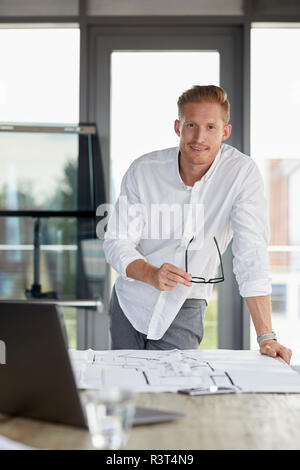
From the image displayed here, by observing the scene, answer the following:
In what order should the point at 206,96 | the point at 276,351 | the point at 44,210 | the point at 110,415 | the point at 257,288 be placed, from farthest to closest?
the point at 44,210, the point at 206,96, the point at 257,288, the point at 276,351, the point at 110,415

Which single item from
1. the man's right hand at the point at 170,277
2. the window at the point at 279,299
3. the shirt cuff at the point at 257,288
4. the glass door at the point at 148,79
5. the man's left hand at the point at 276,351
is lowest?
the window at the point at 279,299

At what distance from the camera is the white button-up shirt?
201 centimetres

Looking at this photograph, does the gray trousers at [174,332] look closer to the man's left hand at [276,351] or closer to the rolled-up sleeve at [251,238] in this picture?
the rolled-up sleeve at [251,238]

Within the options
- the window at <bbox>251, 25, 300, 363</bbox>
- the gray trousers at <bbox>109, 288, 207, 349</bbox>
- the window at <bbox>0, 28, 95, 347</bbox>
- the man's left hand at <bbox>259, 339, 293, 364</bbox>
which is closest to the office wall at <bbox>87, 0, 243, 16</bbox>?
the window at <bbox>251, 25, 300, 363</bbox>

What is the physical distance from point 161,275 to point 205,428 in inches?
31.2

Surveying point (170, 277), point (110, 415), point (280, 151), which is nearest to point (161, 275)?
point (170, 277)

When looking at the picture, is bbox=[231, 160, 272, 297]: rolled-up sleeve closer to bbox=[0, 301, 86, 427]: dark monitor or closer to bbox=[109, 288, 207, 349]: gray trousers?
bbox=[109, 288, 207, 349]: gray trousers

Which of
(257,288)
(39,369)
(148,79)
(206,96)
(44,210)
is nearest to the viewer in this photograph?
(39,369)

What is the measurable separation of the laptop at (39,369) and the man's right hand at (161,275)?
0.68 metres

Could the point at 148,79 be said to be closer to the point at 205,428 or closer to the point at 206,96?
the point at 206,96

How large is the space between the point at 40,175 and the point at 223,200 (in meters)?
1.70

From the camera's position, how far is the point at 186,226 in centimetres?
209

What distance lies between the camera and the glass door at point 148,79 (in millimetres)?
3631

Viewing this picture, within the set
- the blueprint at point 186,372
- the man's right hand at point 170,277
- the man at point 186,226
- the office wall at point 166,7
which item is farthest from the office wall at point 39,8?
the blueprint at point 186,372
